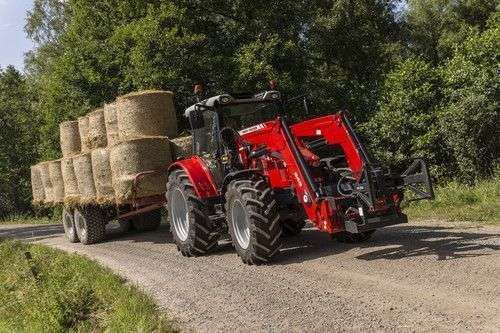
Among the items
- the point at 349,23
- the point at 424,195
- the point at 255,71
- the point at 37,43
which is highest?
the point at 37,43

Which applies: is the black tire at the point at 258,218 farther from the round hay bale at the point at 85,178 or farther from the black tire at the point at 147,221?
the black tire at the point at 147,221

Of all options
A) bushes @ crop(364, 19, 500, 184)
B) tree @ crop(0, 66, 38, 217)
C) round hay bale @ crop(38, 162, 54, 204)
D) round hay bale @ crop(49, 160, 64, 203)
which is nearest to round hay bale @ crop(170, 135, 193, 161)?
round hay bale @ crop(49, 160, 64, 203)

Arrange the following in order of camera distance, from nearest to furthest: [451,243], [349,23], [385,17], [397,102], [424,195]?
[424,195]
[451,243]
[397,102]
[349,23]
[385,17]

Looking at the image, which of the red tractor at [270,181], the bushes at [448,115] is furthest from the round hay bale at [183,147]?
the bushes at [448,115]

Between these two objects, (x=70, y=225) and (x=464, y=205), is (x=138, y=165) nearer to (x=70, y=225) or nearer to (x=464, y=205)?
(x=70, y=225)

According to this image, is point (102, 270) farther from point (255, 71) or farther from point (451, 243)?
point (255, 71)

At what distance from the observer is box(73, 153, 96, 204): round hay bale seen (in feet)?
40.7

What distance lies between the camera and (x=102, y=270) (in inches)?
351

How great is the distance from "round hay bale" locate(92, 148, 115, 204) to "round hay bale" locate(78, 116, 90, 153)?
1.08 m

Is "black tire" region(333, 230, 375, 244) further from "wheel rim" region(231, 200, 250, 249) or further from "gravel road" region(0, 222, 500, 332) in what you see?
"wheel rim" region(231, 200, 250, 249)

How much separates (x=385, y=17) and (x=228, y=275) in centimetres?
2067

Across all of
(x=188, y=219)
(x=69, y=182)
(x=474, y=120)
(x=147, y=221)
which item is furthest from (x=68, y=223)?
(x=474, y=120)

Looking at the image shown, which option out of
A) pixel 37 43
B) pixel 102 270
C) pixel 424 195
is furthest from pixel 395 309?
pixel 37 43

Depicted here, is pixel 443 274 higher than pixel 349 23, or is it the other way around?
pixel 349 23
